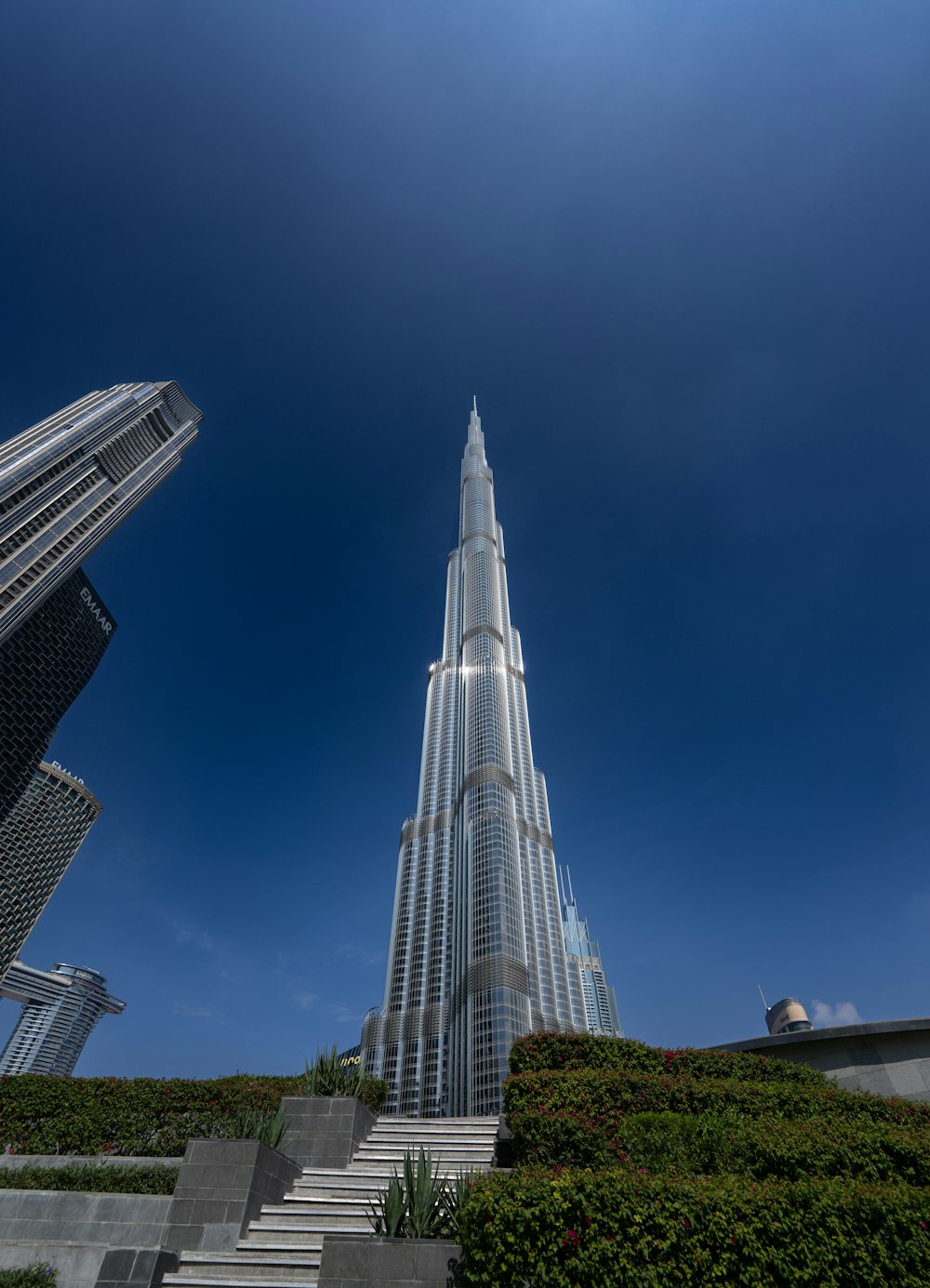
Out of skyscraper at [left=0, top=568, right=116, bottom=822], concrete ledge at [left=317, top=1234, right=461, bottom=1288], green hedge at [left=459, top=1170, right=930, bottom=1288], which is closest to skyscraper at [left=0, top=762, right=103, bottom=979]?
skyscraper at [left=0, top=568, right=116, bottom=822]

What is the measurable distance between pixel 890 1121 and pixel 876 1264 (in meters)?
7.77

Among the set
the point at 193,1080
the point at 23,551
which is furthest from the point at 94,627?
the point at 193,1080

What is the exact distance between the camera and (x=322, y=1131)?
44.6ft

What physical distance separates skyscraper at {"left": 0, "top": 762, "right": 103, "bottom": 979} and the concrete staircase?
141759 millimetres

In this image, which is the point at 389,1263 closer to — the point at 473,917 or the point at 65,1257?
the point at 65,1257

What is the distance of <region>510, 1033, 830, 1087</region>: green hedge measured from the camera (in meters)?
16.1

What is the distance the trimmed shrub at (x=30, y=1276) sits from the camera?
934 cm

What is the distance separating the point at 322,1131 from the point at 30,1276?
542cm

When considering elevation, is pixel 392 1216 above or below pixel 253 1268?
above

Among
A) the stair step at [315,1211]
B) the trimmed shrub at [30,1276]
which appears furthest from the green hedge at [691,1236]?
the trimmed shrub at [30,1276]

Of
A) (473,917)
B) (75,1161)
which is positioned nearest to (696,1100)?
(75,1161)

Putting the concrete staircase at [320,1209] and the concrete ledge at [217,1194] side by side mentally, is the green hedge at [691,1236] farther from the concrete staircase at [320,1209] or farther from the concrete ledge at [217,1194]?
the concrete ledge at [217,1194]

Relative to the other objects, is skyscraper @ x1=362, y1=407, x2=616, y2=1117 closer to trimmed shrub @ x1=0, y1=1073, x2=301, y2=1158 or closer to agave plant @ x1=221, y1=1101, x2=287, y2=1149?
trimmed shrub @ x1=0, y1=1073, x2=301, y2=1158

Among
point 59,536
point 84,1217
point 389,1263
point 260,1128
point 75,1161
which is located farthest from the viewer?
point 59,536
